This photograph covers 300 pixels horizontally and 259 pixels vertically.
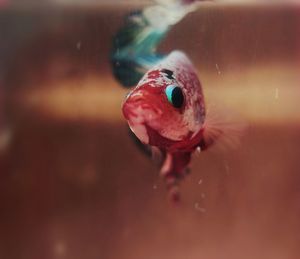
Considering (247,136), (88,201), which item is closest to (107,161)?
(88,201)

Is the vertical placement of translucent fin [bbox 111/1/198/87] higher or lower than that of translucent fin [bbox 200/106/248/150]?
higher

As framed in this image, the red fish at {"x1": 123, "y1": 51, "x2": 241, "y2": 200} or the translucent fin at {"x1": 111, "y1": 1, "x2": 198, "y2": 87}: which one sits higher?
the translucent fin at {"x1": 111, "y1": 1, "x2": 198, "y2": 87}

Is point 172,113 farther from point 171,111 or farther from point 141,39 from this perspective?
point 141,39

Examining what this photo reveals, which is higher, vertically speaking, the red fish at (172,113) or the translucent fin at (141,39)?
the translucent fin at (141,39)

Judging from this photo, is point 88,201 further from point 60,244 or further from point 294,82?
point 294,82

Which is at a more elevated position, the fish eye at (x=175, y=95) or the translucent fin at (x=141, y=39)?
the translucent fin at (x=141, y=39)
